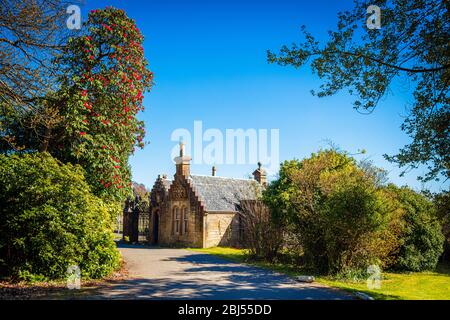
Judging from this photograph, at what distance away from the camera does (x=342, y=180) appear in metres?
15.6

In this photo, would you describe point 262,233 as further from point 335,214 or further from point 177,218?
point 177,218

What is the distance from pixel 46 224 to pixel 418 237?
17.9 m

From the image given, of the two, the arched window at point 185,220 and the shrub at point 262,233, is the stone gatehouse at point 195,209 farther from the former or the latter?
the shrub at point 262,233

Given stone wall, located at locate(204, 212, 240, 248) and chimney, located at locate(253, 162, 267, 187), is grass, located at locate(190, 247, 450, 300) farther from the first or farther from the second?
chimney, located at locate(253, 162, 267, 187)

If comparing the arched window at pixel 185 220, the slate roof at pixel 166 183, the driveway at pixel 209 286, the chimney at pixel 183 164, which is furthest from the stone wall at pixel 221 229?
the driveway at pixel 209 286

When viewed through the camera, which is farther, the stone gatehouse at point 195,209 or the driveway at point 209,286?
the stone gatehouse at point 195,209

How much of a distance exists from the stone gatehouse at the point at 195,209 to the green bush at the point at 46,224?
1666cm

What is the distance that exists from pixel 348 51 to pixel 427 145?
374 centimetres

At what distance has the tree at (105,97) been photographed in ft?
48.8

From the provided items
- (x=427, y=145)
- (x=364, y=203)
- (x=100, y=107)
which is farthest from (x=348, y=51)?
(x=100, y=107)

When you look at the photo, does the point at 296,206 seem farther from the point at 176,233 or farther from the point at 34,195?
the point at 176,233

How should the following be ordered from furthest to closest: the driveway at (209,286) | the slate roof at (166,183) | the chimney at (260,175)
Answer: the chimney at (260,175) < the slate roof at (166,183) < the driveway at (209,286)

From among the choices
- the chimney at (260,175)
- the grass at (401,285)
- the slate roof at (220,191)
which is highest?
the chimney at (260,175)

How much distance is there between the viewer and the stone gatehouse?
29375mm
